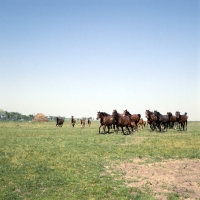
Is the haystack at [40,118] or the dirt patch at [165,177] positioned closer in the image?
the dirt patch at [165,177]

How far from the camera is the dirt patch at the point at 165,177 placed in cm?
944

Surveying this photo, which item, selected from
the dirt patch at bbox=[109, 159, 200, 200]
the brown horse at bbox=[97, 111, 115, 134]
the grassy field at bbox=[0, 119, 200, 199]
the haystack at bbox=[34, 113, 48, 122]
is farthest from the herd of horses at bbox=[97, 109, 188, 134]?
the haystack at bbox=[34, 113, 48, 122]

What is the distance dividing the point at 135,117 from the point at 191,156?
19310 millimetres

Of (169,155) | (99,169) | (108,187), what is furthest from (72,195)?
(169,155)

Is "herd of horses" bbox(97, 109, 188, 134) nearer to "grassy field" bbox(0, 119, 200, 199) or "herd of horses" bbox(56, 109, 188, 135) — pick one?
"herd of horses" bbox(56, 109, 188, 135)

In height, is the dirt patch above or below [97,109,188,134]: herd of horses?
below

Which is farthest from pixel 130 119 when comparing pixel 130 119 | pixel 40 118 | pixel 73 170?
pixel 40 118

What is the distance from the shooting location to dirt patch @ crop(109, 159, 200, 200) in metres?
9.44

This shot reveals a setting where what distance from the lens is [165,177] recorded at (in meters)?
11.1

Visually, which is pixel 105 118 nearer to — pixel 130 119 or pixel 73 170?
pixel 130 119

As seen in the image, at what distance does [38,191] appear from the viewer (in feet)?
32.4

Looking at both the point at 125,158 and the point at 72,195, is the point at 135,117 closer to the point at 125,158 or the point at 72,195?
the point at 125,158

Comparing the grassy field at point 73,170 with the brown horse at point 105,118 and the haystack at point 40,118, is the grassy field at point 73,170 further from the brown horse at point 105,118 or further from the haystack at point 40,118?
the haystack at point 40,118

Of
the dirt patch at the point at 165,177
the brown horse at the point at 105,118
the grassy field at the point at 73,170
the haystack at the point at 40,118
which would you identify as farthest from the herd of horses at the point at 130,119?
the haystack at the point at 40,118
